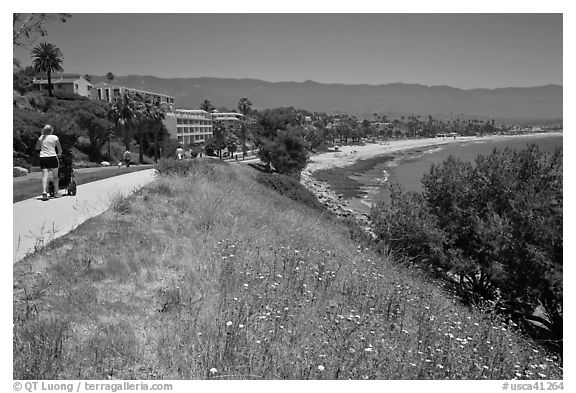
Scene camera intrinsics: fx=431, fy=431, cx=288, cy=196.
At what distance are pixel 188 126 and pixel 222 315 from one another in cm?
8781

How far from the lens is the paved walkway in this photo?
6.85 metres

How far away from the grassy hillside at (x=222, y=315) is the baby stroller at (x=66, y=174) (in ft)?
9.41

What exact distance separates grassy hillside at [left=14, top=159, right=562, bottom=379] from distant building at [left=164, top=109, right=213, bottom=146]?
72.9m

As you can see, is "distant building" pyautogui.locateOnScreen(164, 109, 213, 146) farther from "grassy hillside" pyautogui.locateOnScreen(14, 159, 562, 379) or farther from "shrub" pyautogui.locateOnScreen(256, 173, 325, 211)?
"grassy hillside" pyautogui.locateOnScreen(14, 159, 562, 379)

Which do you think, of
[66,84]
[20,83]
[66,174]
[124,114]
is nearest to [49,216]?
[66,174]

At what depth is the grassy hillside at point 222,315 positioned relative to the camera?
433cm

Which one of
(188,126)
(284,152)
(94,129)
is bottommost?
(284,152)

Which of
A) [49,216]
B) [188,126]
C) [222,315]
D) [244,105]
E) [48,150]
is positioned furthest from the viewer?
[244,105]

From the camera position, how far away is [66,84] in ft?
240

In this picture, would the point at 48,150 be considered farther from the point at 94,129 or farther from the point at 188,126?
the point at 188,126

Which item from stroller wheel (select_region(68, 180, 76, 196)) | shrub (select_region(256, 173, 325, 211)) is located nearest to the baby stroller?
stroller wheel (select_region(68, 180, 76, 196))

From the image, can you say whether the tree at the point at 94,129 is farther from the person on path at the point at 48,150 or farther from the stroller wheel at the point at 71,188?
the person on path at the point at 48,150

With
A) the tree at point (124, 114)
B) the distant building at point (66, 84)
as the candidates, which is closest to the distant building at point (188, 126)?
the distant building at point (66, 84)

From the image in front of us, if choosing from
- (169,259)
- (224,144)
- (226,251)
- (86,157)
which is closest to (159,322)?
(169,259)
